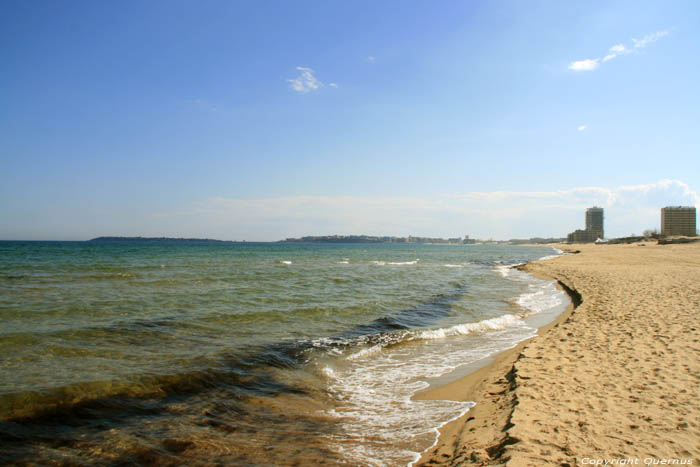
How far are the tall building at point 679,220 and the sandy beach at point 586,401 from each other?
187 meters

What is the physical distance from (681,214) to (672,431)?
202m

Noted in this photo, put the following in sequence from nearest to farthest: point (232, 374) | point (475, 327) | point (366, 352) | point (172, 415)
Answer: point (172, 415)
point (232, 374)
point (366, 352)
point (475, 327)

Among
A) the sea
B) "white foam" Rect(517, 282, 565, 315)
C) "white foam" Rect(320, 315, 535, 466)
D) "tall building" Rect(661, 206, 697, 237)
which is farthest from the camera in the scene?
"tall building" Rect(661, 206, 697, 237)

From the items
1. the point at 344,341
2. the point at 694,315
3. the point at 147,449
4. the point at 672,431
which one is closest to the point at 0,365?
the point at 147,449

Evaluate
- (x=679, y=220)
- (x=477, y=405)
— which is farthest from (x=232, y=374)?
(x=679, y=220)

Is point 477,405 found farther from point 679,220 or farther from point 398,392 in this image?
point 679,220

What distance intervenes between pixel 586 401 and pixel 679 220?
199862 millimetres

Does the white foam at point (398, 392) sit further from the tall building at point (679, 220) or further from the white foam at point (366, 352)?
the tall building at point (679, 220)

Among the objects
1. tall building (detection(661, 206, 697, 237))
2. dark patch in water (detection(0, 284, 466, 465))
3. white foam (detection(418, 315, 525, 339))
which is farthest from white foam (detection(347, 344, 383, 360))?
tall building (detection(661, 206, 697, 237))

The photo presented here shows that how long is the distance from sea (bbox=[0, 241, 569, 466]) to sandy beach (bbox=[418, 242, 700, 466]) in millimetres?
633

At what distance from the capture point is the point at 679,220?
151m

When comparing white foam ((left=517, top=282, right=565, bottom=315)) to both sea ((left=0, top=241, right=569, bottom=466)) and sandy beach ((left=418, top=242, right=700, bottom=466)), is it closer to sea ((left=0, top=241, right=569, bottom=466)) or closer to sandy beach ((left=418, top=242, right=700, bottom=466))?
sea ((left=0, top=241, right=569, bottom=466))

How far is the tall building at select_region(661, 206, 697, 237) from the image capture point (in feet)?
485

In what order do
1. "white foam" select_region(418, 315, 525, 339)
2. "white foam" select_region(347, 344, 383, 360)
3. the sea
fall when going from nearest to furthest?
the sea → "white foam" select_region(347, 344, 383, 360) → "white foam" select_region(418, 315, 525, 339)
